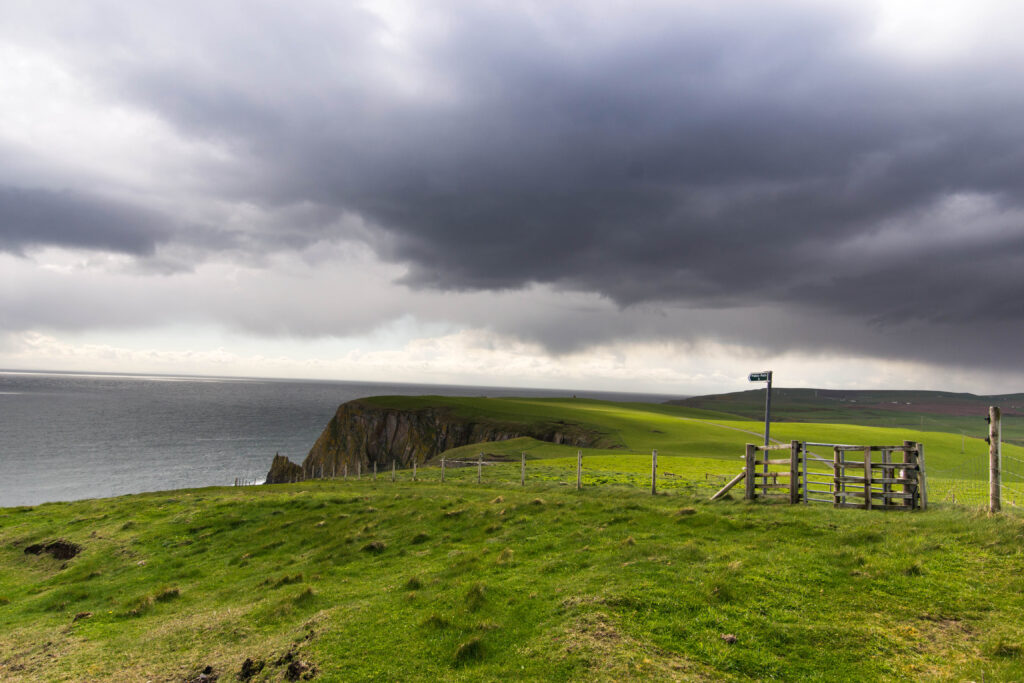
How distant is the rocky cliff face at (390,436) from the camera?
91.4 metres

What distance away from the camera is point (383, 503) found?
2791cm

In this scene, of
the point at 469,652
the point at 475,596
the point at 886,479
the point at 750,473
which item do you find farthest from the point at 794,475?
the point at 469,652

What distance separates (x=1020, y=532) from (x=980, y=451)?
88.0m

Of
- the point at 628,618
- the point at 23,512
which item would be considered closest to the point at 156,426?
the point at 23,512

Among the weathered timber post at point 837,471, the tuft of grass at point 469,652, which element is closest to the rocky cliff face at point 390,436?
the weathered timber post at point 837,471

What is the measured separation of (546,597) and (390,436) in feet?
324

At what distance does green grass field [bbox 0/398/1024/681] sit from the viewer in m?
9.52

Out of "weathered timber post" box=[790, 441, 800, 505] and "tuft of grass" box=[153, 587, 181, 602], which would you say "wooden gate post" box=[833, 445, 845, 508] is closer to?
"weathered timber post" box=[790, 441, 800, 505]

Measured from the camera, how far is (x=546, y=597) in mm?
12312

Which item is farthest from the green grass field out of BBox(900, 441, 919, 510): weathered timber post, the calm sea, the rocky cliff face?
the calm sea

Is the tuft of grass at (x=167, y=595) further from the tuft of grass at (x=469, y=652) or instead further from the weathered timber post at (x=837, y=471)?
the weathered timber post at (x=837, y=471)

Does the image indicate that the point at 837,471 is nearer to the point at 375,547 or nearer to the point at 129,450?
the point at 375,547

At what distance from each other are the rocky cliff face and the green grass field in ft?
218

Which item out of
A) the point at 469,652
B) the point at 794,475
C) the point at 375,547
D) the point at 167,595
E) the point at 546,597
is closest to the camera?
the point at 469,652
